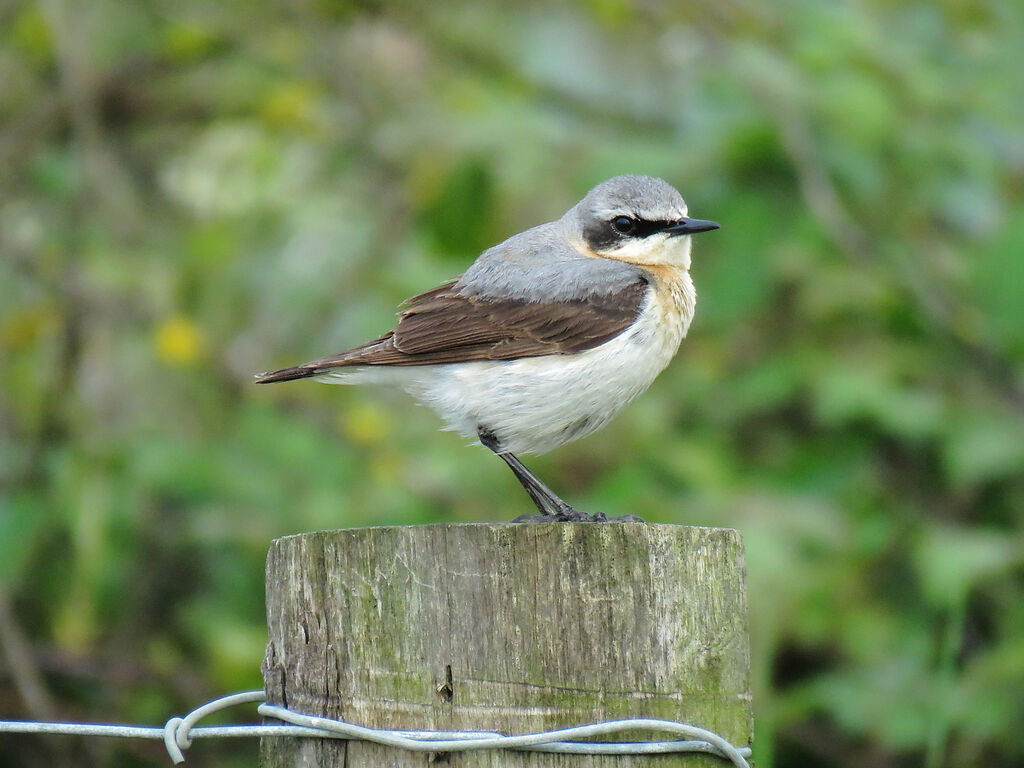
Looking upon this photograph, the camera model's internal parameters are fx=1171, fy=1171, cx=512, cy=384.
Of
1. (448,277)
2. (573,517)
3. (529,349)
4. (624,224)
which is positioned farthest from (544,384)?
(448,277)

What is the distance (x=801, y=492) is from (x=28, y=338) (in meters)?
3.73

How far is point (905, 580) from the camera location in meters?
5.53

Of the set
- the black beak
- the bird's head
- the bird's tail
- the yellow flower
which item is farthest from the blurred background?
→ the bird's tail

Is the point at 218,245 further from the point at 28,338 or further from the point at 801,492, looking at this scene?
the point at 801,492

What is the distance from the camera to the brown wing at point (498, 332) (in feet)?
11.7

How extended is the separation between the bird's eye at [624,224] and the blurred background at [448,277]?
1.08 m

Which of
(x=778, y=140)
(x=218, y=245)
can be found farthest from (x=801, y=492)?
(x=218, y=245)

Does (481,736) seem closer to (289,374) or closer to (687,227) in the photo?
(289,374)

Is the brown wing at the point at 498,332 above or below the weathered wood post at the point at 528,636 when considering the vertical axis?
above

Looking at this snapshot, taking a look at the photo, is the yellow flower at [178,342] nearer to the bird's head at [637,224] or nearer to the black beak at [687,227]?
the bird's head at [637,224]

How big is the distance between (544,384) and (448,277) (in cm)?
181

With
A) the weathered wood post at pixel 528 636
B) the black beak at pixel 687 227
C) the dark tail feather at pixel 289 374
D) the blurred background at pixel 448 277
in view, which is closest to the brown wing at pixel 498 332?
the dark tail feather at pixel 289 374

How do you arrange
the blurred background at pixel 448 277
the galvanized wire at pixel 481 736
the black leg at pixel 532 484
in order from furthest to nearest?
the blurred background at pixel 448 277
the black leg at pixel 532 484
the galvanized wire at pixel 481 736

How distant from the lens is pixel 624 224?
4.12m
